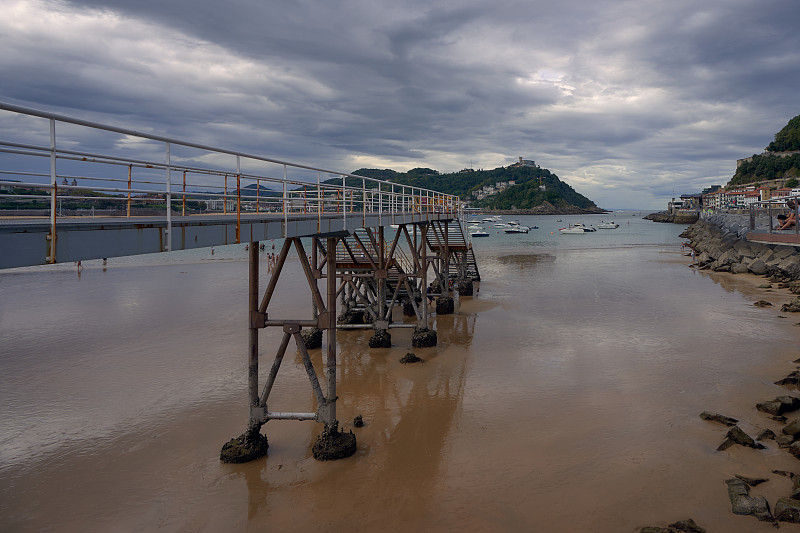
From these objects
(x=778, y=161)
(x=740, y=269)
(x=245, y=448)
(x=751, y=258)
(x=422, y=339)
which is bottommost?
(x=245, y=448)

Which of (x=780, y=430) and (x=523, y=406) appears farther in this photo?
(x=523, y=406)

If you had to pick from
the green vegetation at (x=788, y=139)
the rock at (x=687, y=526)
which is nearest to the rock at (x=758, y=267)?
the rock at (x=687, y=526)

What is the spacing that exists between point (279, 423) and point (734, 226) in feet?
175

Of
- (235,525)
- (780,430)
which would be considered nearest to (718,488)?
(780,430)

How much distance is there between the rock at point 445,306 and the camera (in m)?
23.2

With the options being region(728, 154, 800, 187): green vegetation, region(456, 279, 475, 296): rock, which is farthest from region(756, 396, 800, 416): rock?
region(728, 154, 800, 187): green vegetation

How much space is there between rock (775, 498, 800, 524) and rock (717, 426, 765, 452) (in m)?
2.17

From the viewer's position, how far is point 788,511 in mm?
7156

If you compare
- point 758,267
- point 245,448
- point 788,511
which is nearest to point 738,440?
point 788,511

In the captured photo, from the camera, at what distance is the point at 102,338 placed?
19344 millimetres

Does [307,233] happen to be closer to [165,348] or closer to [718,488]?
[718,488]

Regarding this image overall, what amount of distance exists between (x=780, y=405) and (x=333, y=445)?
33.6ft

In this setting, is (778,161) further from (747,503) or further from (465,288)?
(747,503)

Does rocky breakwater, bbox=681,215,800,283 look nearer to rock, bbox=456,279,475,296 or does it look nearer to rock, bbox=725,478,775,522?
rock, bbox=456,279,475,296
